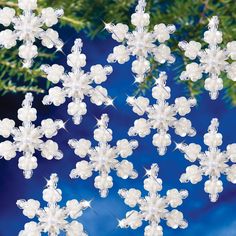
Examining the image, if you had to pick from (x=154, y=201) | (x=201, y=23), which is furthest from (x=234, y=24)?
(x=154, y=201)

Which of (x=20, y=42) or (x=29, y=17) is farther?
(x=20, y=42)

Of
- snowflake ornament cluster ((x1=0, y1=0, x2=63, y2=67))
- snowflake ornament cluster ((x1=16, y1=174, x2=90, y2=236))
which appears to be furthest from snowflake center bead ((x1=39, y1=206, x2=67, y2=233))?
snowflake ornament cluster ((x1=0, y1=0, x2=63, y2=67))

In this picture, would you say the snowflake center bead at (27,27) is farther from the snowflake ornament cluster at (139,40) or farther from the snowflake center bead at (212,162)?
the snowflake center bead at (212,162)

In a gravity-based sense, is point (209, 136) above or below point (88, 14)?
below

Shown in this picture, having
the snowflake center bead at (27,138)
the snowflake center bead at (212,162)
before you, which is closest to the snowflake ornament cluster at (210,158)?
the snowflake center bead at (212,162)

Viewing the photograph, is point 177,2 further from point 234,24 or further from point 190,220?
point 190,220

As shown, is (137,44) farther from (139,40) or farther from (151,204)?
(151,204)

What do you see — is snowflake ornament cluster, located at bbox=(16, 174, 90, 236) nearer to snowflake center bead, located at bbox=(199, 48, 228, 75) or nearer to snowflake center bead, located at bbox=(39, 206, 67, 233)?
snowflake center bead, located at bbox=(39, 206, 67, 233)
